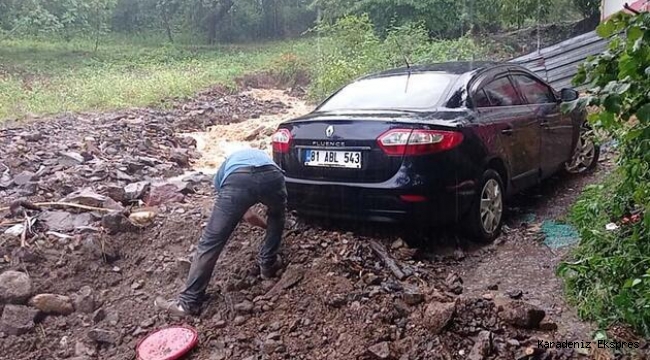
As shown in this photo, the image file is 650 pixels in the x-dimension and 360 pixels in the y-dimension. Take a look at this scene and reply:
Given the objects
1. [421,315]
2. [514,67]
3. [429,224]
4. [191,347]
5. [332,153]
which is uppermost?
[514,67]

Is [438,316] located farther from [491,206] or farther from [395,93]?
[395,93]

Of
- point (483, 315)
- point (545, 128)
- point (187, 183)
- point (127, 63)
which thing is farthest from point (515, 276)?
point (127, 63)

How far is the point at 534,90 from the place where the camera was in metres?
5.75

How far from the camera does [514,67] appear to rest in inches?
220

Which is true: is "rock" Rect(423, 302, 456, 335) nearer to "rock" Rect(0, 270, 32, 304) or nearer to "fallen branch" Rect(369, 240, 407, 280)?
"fallen branch" Rect(369, 240, 407, 280)

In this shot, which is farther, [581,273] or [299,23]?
[299,23]

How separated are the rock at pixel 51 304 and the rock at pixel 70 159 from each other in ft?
13.2

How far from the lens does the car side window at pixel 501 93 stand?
4965 millimetres

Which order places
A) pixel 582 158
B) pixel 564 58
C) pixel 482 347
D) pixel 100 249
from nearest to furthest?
1. pixel 482 347
2. pixel 100 249
3. pixel 582 158
4. pixel 564 58

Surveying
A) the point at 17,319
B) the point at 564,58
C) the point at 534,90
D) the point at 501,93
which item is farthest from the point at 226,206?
the point at 564,58

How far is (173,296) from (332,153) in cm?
155

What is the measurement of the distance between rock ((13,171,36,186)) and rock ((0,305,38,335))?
3.02m

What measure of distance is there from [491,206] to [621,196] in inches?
42.2

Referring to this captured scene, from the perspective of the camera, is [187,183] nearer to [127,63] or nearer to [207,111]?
[207,111]
